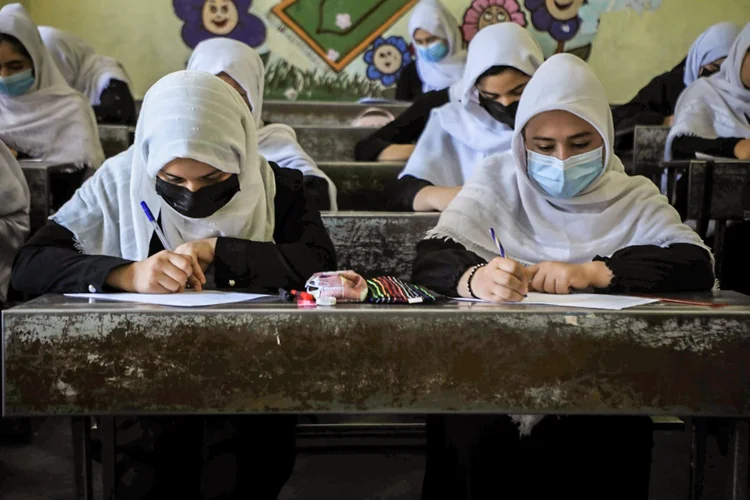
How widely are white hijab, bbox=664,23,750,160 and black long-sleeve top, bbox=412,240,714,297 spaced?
2087 millimetres

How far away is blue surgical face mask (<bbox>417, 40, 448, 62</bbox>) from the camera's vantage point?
19.7 feet

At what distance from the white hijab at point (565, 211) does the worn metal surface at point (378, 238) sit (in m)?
0.45

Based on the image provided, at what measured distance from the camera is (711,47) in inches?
206

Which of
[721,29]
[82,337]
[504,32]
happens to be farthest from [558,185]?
[721,29]

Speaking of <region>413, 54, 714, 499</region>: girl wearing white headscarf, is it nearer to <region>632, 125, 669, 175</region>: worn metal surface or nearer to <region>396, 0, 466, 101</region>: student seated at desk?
<region>632, 125, 669, 175</region>: worn metal surface

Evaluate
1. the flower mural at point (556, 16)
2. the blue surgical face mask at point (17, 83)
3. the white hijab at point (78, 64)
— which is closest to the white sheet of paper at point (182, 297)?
the blue surgical face mask at point (17, 83)

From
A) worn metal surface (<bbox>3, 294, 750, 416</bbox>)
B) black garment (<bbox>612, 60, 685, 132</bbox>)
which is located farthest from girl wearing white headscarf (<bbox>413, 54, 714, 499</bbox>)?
black garment (<bbox>612, 60, 685, 132</bbox>)

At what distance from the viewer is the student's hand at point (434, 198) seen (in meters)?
2.82

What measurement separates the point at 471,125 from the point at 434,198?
1.27 feet

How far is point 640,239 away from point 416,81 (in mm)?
4622

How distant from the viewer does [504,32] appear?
3.13 m

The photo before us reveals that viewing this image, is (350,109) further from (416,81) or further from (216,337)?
(216,337)

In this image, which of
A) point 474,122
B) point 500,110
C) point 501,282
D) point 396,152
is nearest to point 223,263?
point 501,282

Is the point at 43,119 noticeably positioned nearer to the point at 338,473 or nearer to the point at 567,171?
the point at 338,473
